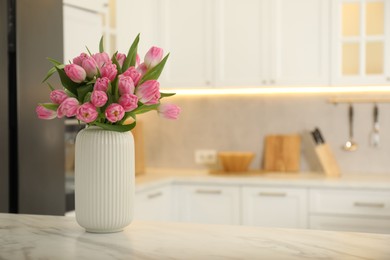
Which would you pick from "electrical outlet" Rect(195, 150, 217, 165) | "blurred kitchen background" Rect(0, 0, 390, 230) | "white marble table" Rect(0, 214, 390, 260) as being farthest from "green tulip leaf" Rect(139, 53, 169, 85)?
"electrical outlet" Rect(195, 150, 217, 165)

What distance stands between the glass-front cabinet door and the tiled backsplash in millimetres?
356

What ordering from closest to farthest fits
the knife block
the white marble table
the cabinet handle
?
the white marble table, the cabinet handle, the knife block

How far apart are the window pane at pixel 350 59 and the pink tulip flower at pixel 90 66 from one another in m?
2.71

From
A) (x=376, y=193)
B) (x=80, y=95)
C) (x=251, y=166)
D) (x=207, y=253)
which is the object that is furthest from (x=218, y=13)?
(x=207, y=253)

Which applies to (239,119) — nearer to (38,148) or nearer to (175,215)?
(175,215)

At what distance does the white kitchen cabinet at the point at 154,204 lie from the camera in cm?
367

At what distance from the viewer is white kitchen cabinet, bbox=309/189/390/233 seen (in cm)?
367

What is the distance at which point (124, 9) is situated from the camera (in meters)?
4.02

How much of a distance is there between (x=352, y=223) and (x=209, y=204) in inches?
36.6

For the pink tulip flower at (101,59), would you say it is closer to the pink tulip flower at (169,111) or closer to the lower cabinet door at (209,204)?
the pink tulip flower at (169,111)

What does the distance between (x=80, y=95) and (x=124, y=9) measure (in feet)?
8.42

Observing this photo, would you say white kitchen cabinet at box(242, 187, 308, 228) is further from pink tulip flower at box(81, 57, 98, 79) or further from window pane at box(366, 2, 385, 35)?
pink tulip flower at box(81, 57, 98, 79)

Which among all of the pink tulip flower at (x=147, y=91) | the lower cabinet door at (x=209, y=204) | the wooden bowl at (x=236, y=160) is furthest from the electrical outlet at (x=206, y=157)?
the pink tulip flower at (x=147, y=91)

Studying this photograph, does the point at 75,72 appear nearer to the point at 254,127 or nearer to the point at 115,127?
the point at 115,127
